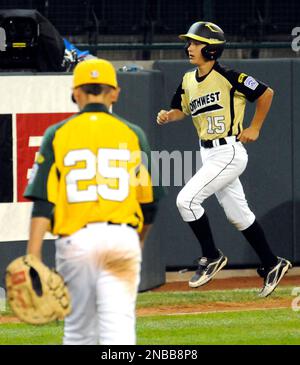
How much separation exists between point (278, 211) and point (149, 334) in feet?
10.9

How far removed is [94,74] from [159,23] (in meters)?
8.32

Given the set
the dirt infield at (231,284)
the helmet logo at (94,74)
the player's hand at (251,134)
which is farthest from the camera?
the dirt infield at (231,284)

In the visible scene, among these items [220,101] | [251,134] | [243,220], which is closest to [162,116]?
[220,101]

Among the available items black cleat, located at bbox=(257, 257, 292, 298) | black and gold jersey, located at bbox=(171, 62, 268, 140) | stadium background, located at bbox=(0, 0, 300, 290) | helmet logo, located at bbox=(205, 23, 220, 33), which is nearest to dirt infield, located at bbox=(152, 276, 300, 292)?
stadium background, located at bbox=(0, 0, 300, 290)

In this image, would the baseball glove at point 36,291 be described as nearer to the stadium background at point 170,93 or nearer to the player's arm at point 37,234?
the player's arm at point 37,234

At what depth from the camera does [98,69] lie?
18.3 feet

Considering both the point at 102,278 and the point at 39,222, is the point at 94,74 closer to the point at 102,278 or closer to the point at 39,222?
the point at 39,222

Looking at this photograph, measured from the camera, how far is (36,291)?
5.45 meters

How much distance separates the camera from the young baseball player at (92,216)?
17.6 feet

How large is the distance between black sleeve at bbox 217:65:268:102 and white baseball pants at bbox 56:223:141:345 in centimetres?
439

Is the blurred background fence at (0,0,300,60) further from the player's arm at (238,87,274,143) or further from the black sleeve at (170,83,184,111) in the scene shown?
the player's arm at (238,87,274,143)

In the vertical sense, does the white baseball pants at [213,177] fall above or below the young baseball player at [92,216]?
below

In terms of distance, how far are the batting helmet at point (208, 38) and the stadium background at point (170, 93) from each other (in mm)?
887

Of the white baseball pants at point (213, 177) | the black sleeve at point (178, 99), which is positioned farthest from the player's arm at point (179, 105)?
the white baseball pants at point (213, 177)
